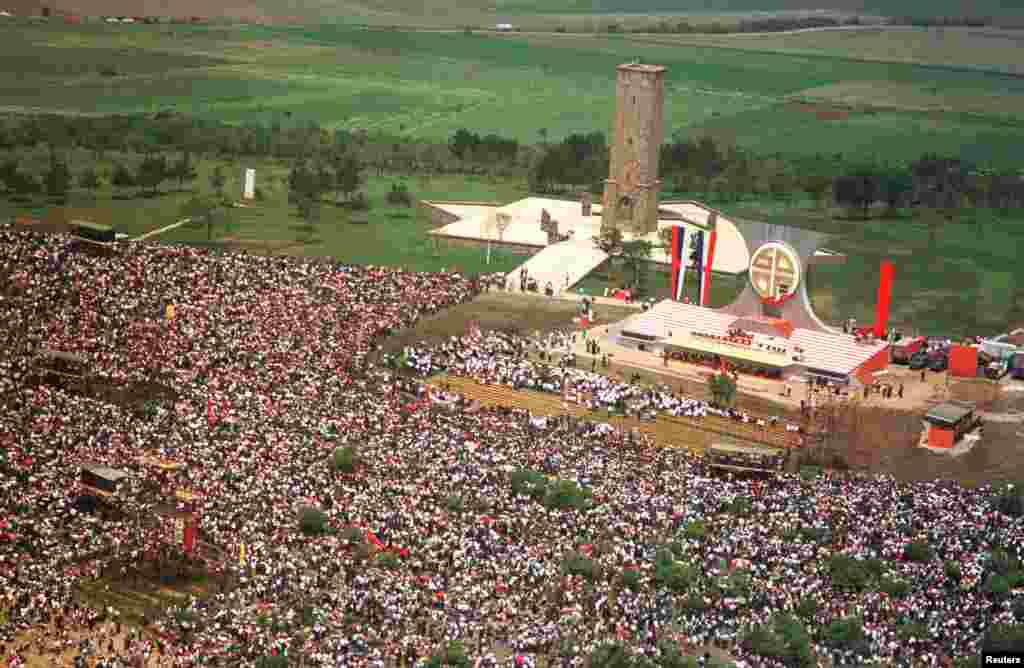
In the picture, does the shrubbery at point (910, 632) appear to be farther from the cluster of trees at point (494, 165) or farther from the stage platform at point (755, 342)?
the cluster of trees at point (494, 165)

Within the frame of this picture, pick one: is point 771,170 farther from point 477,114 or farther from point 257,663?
point 257,663

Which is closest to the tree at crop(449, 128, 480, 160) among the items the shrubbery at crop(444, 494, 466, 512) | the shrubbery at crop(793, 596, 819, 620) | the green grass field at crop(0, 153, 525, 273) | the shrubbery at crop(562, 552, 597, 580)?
the green grass field at crop(0, 153, 525, 273)

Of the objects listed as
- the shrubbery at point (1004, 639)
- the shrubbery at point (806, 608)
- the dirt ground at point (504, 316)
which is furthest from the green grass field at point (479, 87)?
the shrubbery at point (1004, 639)

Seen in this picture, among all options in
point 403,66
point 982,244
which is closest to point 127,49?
point 403,66

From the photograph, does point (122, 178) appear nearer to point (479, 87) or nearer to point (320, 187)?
point (320, 187)

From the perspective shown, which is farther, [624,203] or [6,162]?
[6,162]

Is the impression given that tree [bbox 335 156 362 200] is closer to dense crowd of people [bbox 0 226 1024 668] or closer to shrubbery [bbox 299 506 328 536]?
dense crowd of people [bbox 0 226 1024 668]

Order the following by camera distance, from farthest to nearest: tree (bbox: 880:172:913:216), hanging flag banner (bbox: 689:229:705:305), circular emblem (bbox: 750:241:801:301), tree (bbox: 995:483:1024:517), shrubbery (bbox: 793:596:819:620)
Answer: tree (bbox: 880:172:913:216), hanging flag banner (bbox: 689:229:705:305), circular emblem (bbox: 750:241:801:301), tree (bbox: 995:483:1024:517), shrubbery (bbox: 793:596:819:620)
